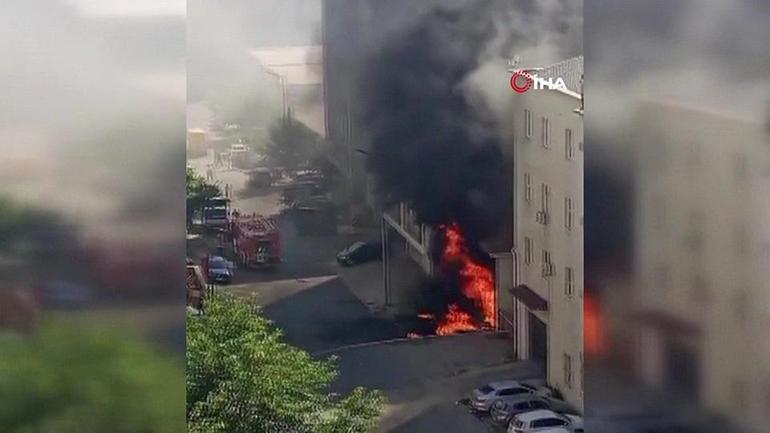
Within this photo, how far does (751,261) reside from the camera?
3430mm

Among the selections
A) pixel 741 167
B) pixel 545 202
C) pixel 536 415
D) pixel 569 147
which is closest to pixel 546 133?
pixel 569 147

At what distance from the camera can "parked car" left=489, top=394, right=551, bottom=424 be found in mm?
3674

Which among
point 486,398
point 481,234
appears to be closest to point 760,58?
point 481,234

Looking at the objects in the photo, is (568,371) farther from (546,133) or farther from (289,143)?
(289,143)

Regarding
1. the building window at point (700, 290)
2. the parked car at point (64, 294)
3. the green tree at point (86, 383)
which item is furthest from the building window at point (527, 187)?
the parked car at point (64, 294)

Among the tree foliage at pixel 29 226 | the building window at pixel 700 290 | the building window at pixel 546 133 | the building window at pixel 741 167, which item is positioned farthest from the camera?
the building window at pixel 546 133

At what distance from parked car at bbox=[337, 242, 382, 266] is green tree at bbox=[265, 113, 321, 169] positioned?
0.26m

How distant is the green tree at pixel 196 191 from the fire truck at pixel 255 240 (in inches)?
3.4

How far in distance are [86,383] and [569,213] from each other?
1.37 m

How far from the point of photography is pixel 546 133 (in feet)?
11.9

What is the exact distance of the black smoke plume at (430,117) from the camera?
357 cm

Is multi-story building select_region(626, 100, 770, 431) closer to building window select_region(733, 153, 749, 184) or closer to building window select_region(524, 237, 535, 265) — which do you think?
building window select_region(733, 153, 749, 184)

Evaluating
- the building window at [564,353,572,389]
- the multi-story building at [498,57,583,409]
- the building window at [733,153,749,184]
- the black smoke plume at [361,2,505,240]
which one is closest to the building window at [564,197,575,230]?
the multi-story building at [498,57,583,409]

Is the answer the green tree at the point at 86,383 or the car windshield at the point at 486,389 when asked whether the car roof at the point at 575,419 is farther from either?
the green tree at the point at 86,383
